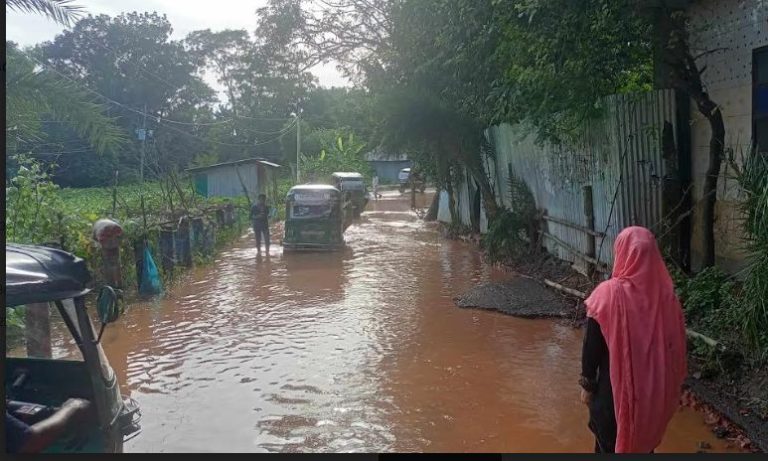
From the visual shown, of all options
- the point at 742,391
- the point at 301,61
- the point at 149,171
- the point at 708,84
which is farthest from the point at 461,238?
the point at 742,391

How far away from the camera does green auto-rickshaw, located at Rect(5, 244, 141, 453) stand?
2863 mm

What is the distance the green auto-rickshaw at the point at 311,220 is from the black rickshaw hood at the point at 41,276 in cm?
1103

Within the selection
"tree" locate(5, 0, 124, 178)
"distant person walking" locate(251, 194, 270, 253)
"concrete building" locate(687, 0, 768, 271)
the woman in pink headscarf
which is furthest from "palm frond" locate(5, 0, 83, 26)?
"distant person walking" locate(251, 194, 270, 253)

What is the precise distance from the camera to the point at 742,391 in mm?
4512

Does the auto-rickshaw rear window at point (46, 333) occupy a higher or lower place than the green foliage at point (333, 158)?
lower

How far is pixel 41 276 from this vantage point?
285 cm

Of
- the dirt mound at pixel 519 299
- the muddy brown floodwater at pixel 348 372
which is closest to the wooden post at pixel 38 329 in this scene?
the muddy brown floodwater at pixel 348 372

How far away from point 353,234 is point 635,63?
12.0 meters

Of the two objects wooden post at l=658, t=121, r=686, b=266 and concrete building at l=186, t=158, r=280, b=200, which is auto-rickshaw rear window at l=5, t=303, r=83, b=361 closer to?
wooden post at l=658, t=121, r=686, b=266

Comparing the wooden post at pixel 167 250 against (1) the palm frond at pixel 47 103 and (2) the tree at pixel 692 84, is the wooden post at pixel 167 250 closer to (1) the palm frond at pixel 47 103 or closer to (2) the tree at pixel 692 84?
(1) the palm frond at pixel 47 103

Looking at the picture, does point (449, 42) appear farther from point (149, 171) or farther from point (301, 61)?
point (301, 61)

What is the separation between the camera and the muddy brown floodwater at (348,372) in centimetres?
451

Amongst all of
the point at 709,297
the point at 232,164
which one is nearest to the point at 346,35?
the point at 232,164

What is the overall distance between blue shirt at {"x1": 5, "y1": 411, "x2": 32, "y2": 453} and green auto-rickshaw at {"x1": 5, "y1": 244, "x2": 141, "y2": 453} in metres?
0.04
